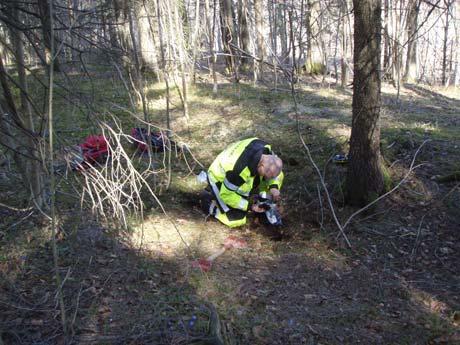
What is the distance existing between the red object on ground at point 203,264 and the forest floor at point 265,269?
66 mm

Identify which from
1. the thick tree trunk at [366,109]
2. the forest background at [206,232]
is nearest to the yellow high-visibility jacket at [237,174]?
the forest background at [206,232]

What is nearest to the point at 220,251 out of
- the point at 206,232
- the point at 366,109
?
the point at 206,232

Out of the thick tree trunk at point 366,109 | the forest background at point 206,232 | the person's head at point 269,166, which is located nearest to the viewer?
the forest background at point 206,232

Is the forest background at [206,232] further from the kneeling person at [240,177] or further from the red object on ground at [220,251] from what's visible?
the kneeling person at [240,177]

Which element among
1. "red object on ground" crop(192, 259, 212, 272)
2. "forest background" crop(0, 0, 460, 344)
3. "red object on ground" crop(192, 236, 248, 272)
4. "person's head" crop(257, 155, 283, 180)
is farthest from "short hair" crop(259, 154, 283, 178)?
"red object on ground" crop(192, 259, 212, 272)

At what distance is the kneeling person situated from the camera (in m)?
5.09

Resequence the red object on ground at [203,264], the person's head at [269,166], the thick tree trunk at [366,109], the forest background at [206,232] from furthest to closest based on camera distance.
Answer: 1. the person's head at [269,166]
2. the thick tree trunk at [366,109]
3. the red object on ground at [203,264]
4. the forest background at [206,232]

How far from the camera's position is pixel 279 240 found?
507 centimetres

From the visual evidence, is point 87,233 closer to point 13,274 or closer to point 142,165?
point 13,274

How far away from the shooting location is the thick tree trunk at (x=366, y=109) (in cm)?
448

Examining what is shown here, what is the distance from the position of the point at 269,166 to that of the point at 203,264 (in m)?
1.54

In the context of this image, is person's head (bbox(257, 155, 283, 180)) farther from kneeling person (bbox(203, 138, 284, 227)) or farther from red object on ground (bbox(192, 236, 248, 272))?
red object on ground (bbox(192, 236, 248, 272))

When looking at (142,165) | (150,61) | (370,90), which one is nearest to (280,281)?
(370,90)

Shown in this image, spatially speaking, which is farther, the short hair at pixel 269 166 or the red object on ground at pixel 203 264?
the short hair at pixel 269 166
